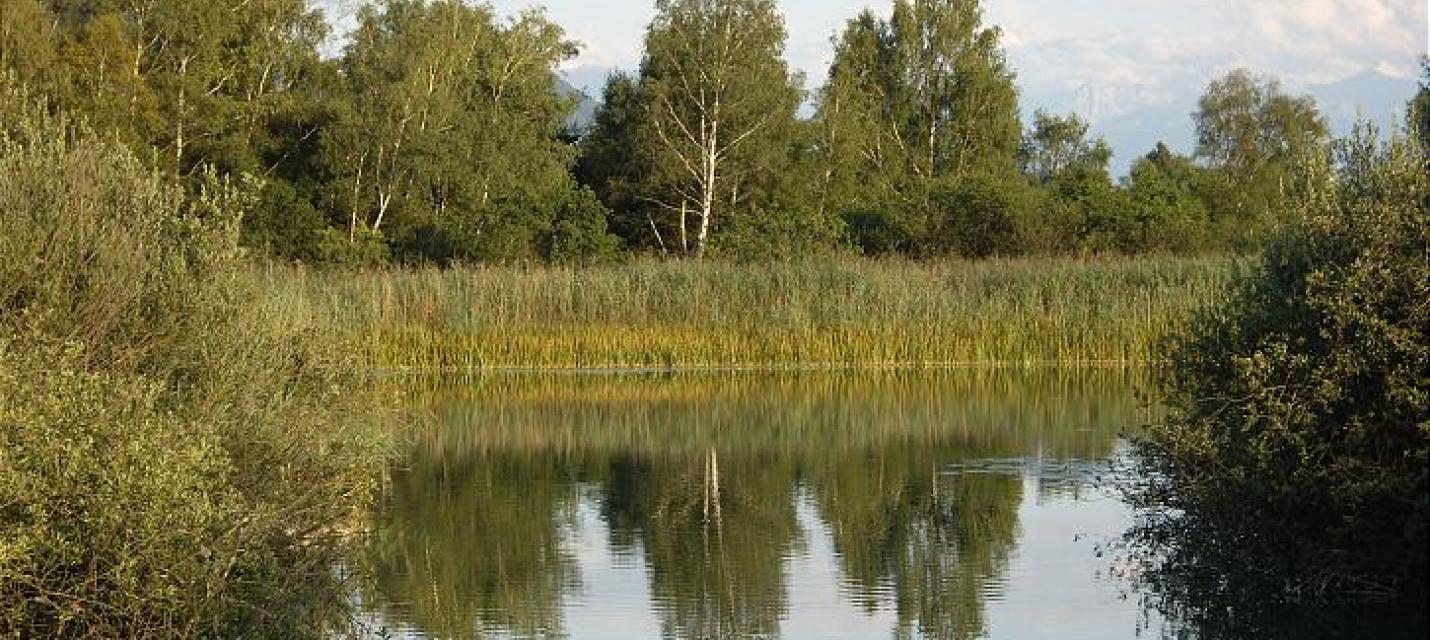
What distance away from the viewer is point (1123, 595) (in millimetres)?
14133

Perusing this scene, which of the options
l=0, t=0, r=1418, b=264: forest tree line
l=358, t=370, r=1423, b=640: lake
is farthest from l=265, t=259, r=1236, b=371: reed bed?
l=0, t=0, r=1418, b=264: forest tree line

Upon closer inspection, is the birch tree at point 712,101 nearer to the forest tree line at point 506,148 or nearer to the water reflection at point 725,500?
the forest tree line at point 506,148

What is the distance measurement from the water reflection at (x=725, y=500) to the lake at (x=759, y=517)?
38 millimetres

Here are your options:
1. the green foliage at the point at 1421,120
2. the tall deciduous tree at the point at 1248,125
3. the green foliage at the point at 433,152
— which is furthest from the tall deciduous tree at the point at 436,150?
the green foliage at the point at 1421,120

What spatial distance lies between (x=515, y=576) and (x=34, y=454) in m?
5.24

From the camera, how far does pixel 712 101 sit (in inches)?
2051

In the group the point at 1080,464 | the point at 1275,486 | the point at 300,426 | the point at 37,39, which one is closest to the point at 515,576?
the point at 300,426

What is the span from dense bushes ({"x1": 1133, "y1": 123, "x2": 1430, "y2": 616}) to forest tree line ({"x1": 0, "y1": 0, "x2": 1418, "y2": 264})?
30899 mm

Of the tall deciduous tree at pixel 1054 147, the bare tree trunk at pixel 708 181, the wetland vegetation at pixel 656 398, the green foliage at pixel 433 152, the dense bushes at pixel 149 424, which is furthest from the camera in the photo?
the tall deciduous tree at pixel 1054 147

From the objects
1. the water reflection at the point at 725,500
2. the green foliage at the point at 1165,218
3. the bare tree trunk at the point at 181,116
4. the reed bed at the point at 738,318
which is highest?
the bare tree trunk at the point at 181,116

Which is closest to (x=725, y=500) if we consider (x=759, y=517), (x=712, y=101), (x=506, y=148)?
(x=759, y=517)

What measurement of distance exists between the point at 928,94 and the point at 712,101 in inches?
473

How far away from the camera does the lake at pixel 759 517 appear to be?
13.6 metres

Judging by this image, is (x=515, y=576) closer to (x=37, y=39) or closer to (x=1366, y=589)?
(x=1366, y=589)
